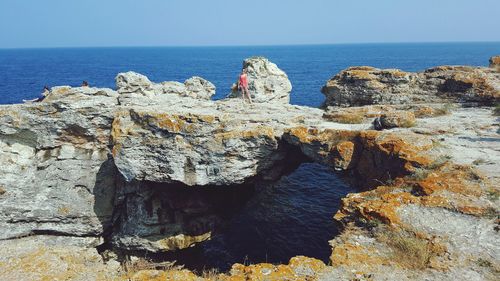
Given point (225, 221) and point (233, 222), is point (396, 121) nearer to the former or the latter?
point (225, 221)

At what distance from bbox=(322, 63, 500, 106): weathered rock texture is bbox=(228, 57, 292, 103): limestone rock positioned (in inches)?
138

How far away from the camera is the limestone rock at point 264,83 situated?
27922 mm

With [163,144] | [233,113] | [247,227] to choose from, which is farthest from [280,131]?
[247,227]

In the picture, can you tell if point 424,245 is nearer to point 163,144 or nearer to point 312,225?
point 163,144

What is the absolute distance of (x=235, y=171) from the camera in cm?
1864

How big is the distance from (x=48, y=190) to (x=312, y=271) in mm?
17099

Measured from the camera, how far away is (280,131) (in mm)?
18766

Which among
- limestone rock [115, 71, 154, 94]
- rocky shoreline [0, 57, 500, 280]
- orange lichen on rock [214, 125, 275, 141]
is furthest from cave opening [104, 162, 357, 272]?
limestone rock [115, 71, 154, 94]

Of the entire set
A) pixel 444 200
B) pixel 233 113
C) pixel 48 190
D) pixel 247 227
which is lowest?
pixel 247 227

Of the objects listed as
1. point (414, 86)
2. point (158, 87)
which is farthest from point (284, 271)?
point (158, 87)

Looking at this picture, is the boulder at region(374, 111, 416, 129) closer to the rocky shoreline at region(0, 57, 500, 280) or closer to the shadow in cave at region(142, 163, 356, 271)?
the rocky shoreline at region(0, 57, 500, 280)

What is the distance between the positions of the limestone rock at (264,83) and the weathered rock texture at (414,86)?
11.5ft

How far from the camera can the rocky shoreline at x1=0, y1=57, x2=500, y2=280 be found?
10.6m

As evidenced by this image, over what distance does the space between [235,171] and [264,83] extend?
11679 millimetres
